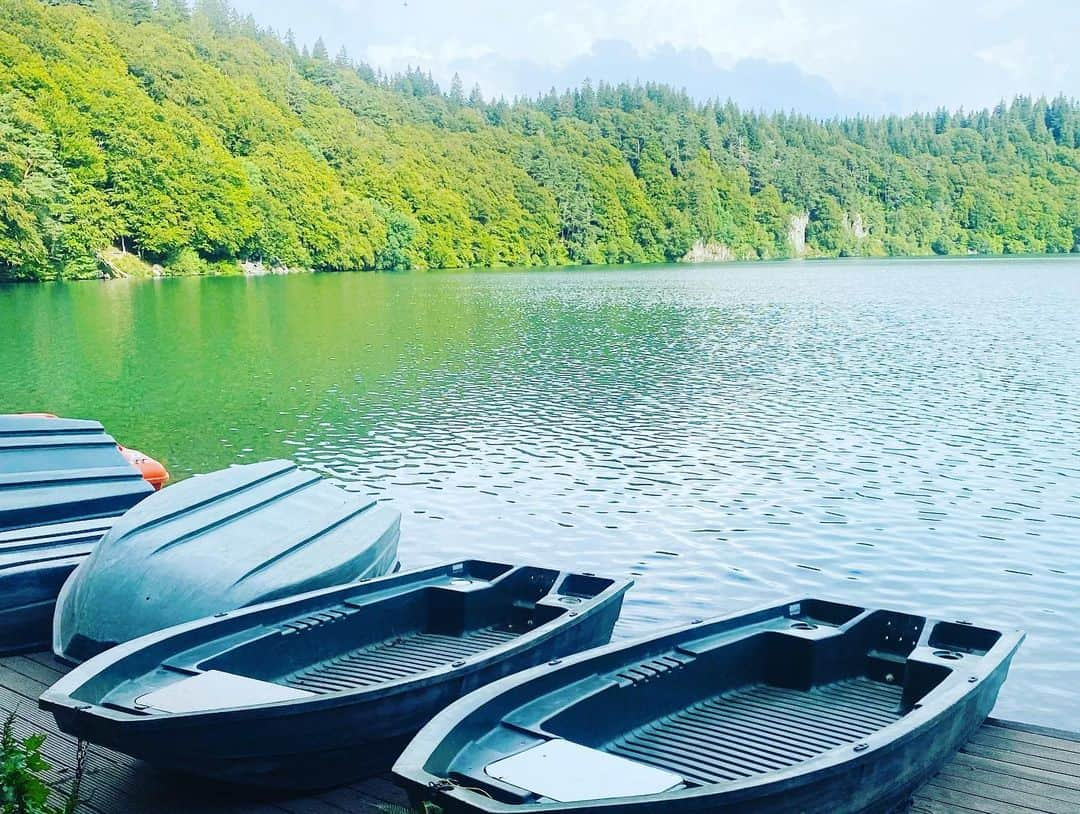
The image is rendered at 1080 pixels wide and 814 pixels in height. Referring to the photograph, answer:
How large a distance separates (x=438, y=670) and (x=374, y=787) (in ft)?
2.59

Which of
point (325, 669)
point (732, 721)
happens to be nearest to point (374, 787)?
point (325, 669)

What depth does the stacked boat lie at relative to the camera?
5445 millimetres

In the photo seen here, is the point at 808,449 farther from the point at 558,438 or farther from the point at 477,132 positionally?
the point at 477,132

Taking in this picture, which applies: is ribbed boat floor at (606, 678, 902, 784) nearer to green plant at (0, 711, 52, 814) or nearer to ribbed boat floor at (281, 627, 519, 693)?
ribbed boat floor at (281, 627, 519, 693)

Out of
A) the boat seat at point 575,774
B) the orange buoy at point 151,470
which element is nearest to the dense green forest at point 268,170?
the orange buoy at point 151,470

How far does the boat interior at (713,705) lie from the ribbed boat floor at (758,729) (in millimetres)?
12

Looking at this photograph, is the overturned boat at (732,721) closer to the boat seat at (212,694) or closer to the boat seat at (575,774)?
the boat seat at (575,774)

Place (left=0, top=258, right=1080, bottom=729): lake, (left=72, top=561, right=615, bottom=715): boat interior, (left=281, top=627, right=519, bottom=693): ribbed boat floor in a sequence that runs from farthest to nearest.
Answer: (left=0, top=258, right=1080, bottom=729): lake, (left=281, top=627, right=519, bottom=693): ribbed boat floor, (left=72, top=561, right=615, bottom=715): boat interior

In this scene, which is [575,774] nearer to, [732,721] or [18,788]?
[732,721]

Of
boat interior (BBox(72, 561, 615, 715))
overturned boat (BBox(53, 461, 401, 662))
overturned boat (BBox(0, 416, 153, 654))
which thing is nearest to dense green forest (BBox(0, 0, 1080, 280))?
overturned boat (BBox(0, 416, 153, 654))

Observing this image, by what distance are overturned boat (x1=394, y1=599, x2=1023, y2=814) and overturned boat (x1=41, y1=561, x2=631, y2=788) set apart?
76cm

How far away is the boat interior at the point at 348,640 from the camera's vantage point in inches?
244

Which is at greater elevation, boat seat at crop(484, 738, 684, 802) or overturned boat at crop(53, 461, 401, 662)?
overturned boat at crop(53, 461, 401, 662)

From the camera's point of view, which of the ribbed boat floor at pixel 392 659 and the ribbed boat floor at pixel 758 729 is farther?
the ribbed boat floor at pixel 392 659
